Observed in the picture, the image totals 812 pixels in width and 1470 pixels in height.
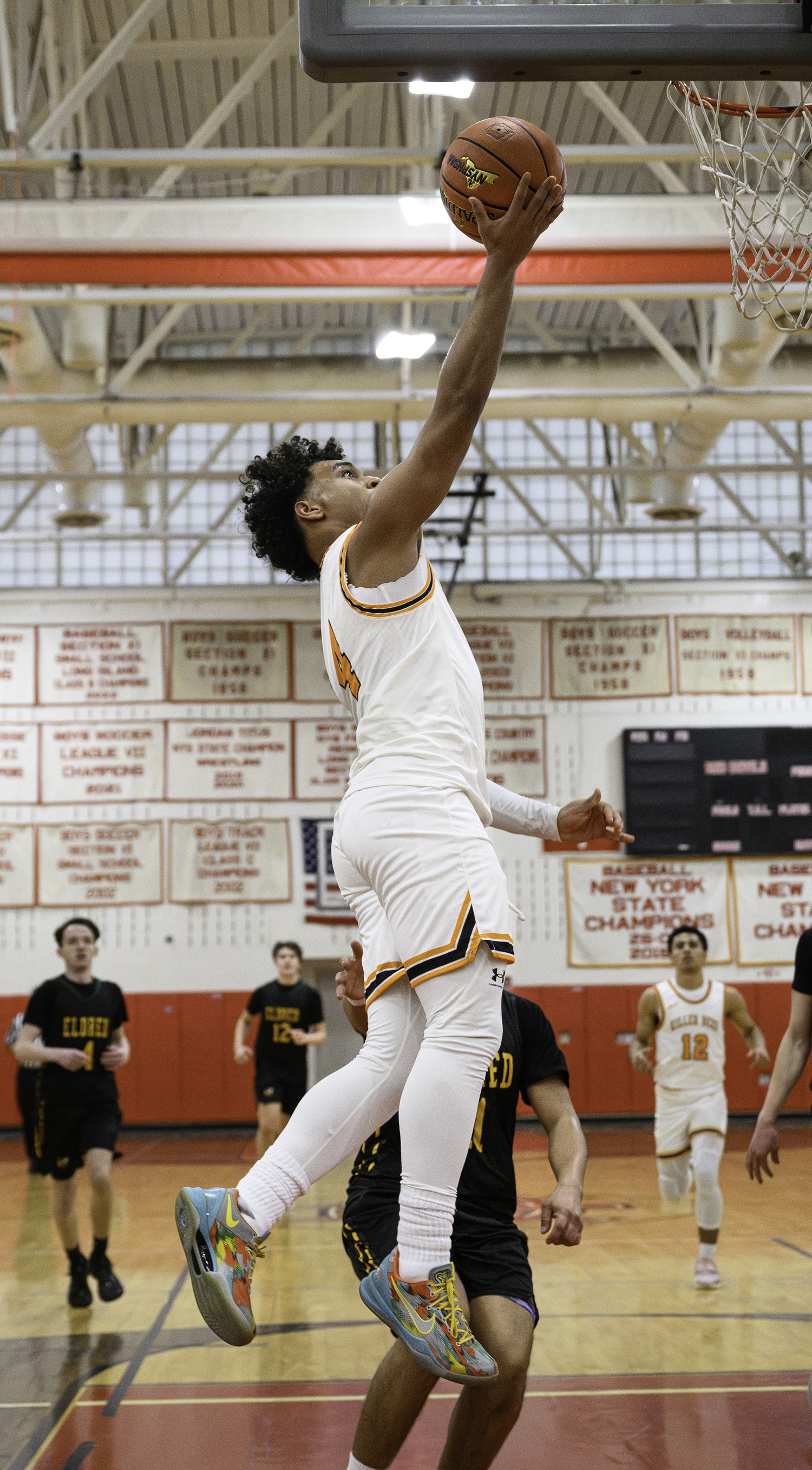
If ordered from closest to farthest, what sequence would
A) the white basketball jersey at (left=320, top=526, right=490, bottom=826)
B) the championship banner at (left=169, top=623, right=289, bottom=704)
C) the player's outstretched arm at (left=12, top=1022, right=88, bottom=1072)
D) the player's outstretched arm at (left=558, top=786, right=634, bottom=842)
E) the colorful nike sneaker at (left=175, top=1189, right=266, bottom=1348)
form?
the colorful nike sneaker at (left=175, top=1189, right=266, bottom=1348)
the white basketball jersey at (left=320, top=526, right=490, bottom=826)
the player's outstretched arm at (left=558, top=786, right=634, bottom=842)
the player's outstretched arm at (left=12, top=1022, right=88, bottom=1072)
the championship banner at (left=169, top=623, right=289, bottom=704)

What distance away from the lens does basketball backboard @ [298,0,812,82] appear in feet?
10.0

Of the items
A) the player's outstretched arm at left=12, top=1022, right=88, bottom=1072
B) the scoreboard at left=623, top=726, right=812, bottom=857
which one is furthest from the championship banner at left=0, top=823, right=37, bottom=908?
the player's outstretched arm at left=12, top=1022, right=88, bottom=1072

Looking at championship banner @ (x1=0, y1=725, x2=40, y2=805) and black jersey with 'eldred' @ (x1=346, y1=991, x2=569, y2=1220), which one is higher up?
championship banner @ (x1=0, y1=725, x2=40, y2=805)

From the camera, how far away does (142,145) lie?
40.2 feet

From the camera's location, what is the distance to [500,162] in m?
2.76

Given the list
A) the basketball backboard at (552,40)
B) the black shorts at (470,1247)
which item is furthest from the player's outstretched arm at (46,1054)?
the basketball backboard at (552,40)

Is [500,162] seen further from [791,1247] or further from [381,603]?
[791,1247]

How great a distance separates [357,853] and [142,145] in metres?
11.1

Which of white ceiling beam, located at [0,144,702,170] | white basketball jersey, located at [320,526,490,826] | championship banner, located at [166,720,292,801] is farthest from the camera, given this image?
championship banner, located at [166,720,292,801]

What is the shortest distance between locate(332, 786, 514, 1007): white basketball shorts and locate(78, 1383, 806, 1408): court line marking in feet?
11.8

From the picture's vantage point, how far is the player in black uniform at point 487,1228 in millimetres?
3508

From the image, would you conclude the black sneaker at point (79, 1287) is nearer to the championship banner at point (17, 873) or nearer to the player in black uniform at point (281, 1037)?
the player in black uniform at point (281, 1037)

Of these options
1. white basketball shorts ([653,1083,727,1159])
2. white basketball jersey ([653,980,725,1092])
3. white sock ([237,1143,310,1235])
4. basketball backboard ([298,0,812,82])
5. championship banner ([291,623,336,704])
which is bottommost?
white basketball shorts ([653,1083,727,1159])

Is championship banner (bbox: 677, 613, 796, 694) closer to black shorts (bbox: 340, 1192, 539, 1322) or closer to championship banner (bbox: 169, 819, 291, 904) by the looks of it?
championship banner (bbox: 169, 819, 291, 904)
